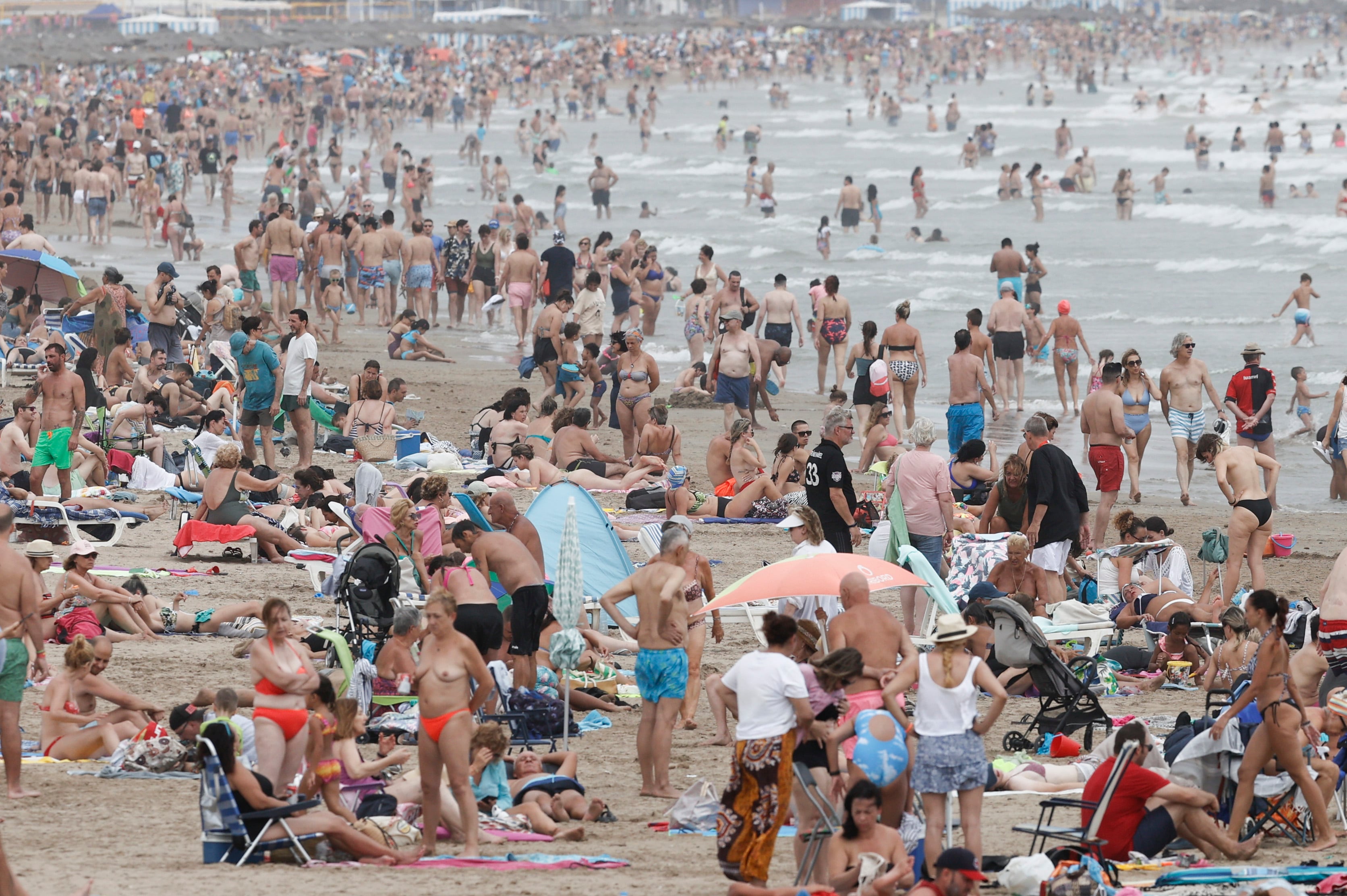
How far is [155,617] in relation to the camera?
910 centimetres

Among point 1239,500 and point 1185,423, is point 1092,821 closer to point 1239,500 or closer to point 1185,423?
point 1239,500

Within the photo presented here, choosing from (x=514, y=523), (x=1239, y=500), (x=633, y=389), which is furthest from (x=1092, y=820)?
(x=633, y=389)

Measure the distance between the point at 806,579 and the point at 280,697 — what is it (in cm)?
236

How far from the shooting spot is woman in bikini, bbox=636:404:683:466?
12688 millimetres

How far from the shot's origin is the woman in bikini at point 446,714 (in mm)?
6035

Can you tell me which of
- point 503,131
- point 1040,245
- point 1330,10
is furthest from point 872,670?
point 1330,10

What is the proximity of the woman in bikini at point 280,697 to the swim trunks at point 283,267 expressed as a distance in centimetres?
1261

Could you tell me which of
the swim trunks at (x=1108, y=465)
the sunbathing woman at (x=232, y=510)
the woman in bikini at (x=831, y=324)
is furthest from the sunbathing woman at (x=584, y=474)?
the woman in bikini at (x=831, y=324)

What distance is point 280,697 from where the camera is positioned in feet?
21.2

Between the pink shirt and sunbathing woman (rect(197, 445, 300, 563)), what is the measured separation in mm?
3915

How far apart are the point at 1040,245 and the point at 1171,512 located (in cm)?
2257

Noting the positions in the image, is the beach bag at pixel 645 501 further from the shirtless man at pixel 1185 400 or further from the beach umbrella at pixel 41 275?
the beach umbrella at pixel 41 275

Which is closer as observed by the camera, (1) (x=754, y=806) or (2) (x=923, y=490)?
(1) (x=754, y=806)

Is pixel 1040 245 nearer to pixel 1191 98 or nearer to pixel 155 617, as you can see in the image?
pixel 155 617
